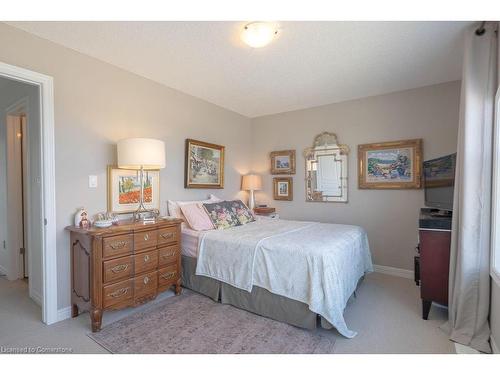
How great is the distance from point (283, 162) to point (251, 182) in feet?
2.13

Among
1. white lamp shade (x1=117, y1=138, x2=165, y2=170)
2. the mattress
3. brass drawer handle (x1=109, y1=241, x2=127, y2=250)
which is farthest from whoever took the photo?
the mattress

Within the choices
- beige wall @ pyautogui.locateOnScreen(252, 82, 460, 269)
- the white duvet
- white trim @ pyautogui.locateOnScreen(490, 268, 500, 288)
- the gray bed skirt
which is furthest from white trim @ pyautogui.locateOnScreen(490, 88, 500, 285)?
beige wall @ pyautogui.locateOnScreen(252, 82, 460, 269)

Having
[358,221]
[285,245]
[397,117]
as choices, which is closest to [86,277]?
[285,245]

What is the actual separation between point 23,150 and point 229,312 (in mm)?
3242

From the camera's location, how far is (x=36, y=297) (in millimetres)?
2570

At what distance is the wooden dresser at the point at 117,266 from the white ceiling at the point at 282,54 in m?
1.63

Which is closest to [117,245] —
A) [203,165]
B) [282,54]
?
[203,165]

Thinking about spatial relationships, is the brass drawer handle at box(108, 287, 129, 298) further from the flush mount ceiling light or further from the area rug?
the flush mount ceiling light

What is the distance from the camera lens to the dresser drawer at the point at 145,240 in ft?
7.55

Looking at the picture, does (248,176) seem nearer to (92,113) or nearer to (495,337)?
(92,113)

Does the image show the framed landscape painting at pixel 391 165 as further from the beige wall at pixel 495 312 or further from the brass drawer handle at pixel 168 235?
the brass drawer handle at pixel 168 235

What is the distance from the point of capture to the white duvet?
1.93 m

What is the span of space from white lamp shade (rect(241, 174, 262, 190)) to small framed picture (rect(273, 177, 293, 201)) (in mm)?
304

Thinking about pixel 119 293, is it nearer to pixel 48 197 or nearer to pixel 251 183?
pixel 48 197
